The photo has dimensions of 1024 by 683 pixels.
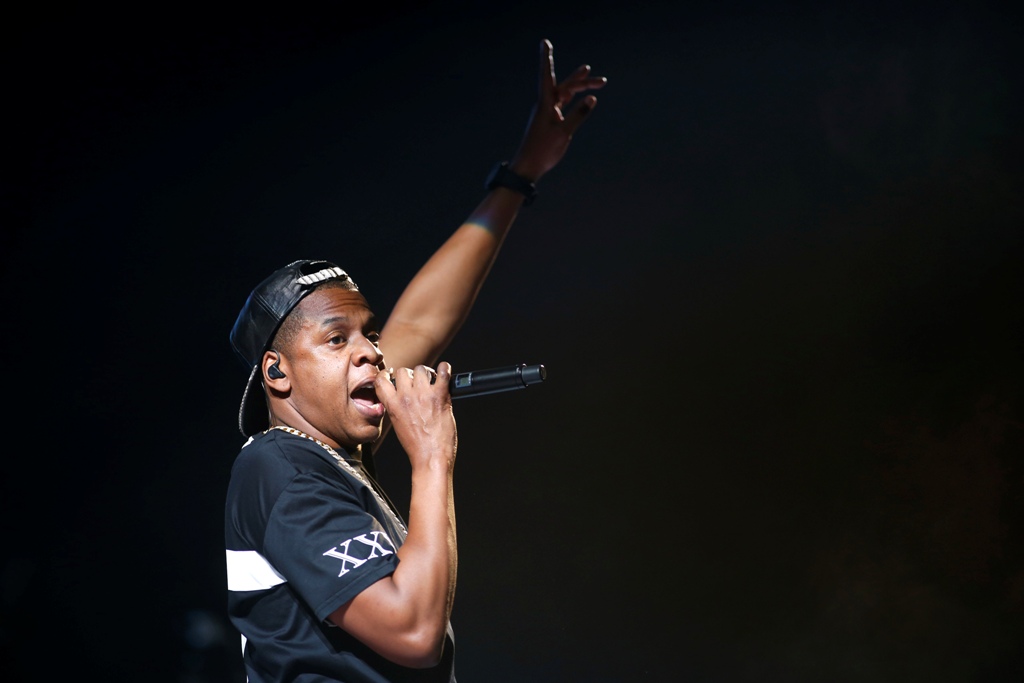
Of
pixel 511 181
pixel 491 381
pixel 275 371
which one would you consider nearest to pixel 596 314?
pixel 511 181

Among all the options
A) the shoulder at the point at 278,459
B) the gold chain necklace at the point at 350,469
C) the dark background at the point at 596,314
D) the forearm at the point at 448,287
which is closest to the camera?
the shoulder at the point at 278,459

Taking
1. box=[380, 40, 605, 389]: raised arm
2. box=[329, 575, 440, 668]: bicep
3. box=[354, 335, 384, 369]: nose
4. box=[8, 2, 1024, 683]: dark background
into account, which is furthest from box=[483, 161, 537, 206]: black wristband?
box=[329, 575, 440, 668]: bicep

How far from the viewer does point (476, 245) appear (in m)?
2.07

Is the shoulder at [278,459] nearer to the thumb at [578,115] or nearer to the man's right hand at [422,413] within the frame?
the man's right hand at [422,413]

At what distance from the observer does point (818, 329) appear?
253cm

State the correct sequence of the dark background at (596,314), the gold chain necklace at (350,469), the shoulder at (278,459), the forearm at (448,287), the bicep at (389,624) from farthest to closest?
the dark background at (596,314) → the forearm at (448,287) → the gold chain necklace at (350,469) → the shoulder at (278,459) → the bicep at (389,624)

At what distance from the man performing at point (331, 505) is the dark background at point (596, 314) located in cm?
101

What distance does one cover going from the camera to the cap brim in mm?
1632

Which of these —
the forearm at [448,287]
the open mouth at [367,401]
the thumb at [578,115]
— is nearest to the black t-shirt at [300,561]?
the open mouth at [367,401]

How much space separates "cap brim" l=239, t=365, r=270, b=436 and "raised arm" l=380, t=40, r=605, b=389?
38 cm

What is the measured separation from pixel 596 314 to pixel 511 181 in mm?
660

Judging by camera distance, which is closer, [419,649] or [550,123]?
[419,649]

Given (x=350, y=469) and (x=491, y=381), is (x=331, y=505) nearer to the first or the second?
(x=350, y=469)

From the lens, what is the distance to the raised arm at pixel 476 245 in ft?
6.61
